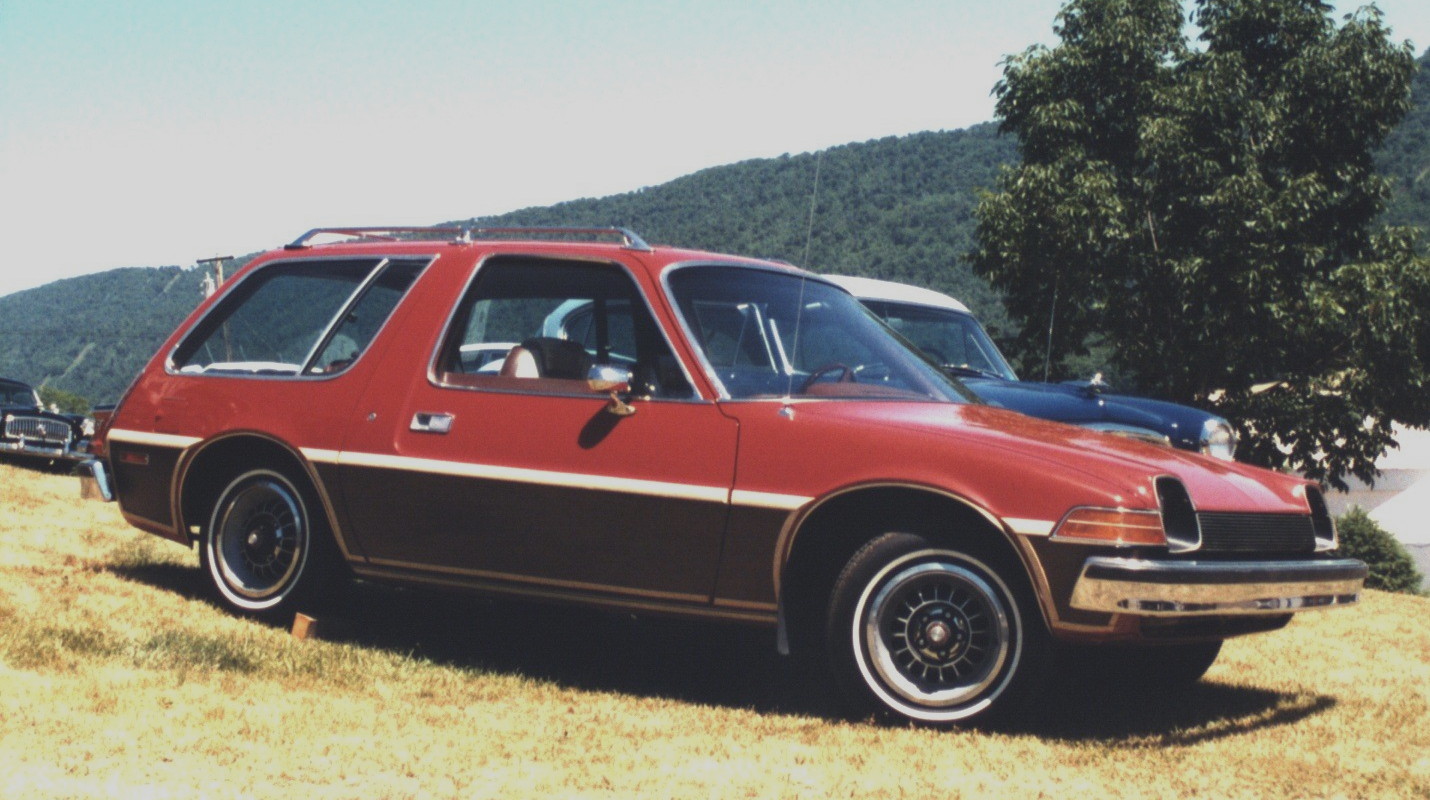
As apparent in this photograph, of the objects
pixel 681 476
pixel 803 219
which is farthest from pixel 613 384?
pixel 803 219

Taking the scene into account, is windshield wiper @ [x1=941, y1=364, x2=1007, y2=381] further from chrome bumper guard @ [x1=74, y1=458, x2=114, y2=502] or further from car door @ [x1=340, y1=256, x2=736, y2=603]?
chrome bumper guard @ [x1=74, y1=458, x2=114, y2=502]

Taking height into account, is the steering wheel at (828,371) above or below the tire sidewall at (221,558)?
above

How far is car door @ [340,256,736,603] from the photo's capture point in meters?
5.36

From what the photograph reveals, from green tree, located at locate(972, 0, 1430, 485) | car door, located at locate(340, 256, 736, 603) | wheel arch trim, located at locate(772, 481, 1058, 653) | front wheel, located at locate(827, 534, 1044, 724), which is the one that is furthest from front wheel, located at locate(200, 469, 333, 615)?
green tree, located at locate(972, 0, 1430, 485)

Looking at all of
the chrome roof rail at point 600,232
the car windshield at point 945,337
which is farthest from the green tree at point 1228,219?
the chrome roof rail at point 600,232

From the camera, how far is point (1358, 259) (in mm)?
26750

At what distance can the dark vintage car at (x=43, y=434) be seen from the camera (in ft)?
63.6

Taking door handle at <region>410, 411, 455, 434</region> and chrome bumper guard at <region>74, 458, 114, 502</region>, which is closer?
door handle at <region>410, 411, 455, 434</region>

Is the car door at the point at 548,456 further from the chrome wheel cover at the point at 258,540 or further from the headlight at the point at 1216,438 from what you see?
the headlight at the point at 1216,438

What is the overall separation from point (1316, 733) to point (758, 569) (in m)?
2.12

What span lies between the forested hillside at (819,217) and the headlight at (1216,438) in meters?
2.81

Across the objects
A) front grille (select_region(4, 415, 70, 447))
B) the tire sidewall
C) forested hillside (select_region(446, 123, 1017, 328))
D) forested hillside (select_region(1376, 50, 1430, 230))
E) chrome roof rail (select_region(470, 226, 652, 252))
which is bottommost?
front grille (select_region(4, 415, 70, 447))

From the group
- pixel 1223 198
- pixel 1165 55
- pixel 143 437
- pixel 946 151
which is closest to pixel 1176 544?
pixel 143 437

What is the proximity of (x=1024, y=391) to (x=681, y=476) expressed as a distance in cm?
473
